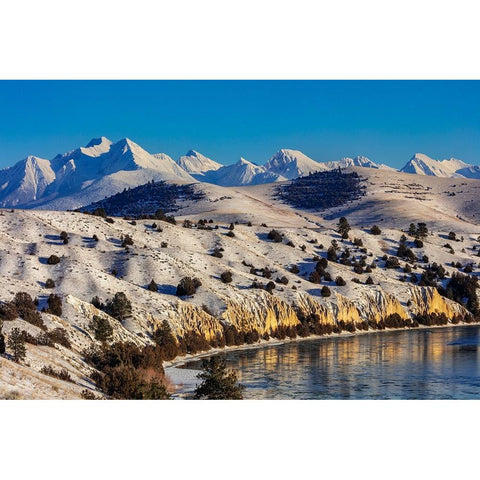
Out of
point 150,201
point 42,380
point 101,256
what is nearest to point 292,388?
point 42,380

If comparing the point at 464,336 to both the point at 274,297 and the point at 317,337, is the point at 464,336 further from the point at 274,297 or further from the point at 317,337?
the point at 274,297

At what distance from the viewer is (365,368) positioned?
1772 inches

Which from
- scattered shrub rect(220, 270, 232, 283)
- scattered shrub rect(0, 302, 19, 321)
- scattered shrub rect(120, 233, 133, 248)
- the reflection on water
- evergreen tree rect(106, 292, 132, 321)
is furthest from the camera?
scattered shrub rect(120, 233, 133, 248)

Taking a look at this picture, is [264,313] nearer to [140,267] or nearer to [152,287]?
[152,287]

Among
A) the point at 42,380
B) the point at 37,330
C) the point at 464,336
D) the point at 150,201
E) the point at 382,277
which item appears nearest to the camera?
the point at 42,380

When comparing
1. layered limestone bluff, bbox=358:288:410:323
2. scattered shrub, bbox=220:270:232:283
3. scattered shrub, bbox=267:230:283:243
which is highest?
scattered shrub, bbox=267:230:283:243

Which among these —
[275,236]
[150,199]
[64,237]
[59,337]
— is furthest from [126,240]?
[150,199]

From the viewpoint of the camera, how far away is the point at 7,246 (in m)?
65.2

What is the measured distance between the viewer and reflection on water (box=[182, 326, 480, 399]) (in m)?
36.8

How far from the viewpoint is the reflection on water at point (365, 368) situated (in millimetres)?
36812

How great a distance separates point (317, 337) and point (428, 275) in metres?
24.8

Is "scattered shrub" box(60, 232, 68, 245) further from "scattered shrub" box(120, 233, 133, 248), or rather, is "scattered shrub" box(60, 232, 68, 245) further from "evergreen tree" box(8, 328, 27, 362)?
"evergreen tree" box(8, 328, 27, 362)

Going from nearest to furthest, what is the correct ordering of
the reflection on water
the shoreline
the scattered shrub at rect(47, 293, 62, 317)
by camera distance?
1. the reflection on water
2. the scattered shrub at rect(47, 293, 62, 317)
3. the shoreline

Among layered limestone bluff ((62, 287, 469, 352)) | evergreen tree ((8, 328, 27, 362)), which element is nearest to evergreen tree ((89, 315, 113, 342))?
layered limestone bluff ((62, 287, 469, 352))
